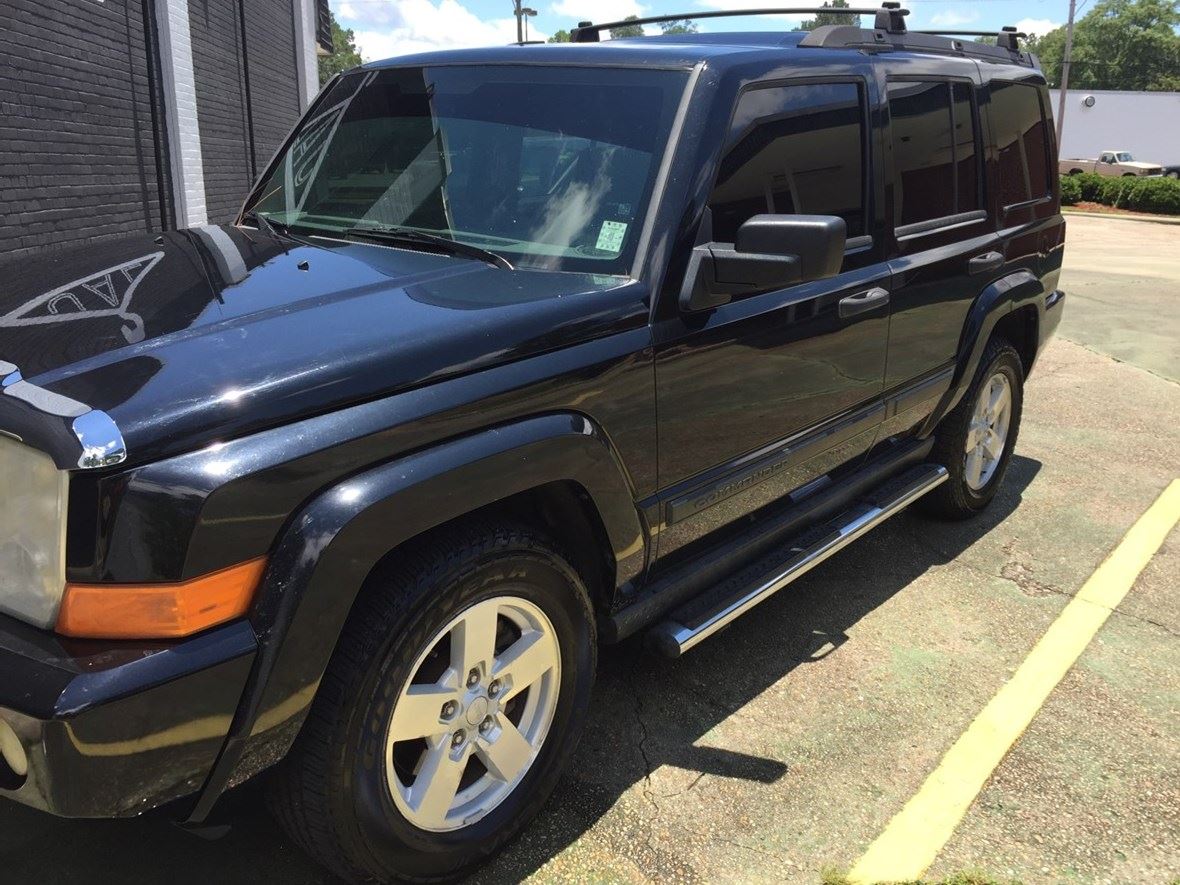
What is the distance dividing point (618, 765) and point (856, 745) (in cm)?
74

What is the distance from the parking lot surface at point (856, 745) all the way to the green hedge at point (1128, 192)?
2495 centimetres

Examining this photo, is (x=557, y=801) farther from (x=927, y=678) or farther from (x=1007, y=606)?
(x=1007, y=606)

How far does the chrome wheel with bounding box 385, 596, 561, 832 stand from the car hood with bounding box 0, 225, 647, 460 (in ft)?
1.98

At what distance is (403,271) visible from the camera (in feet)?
8.26

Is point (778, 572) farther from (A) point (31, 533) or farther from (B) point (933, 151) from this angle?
(A) point (31, 533)

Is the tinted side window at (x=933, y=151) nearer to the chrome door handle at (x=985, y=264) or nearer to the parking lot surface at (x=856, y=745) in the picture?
the chrome door handle at (x=985, y=264)

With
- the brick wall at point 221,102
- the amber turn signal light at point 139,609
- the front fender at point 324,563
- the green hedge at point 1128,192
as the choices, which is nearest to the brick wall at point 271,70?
the brick wall at point 221,102

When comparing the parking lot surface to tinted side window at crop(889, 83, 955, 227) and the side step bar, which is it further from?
tinted side window at crop(889, 83, 955, 227)

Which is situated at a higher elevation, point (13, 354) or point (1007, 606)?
point (13, 354)

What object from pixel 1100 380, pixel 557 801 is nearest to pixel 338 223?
pixel 557 801

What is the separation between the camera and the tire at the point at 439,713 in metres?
1.96

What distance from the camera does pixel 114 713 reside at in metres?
1.63

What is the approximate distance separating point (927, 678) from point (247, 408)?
2536 millimetres

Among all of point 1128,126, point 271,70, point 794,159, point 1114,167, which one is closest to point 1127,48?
point 1128,126
